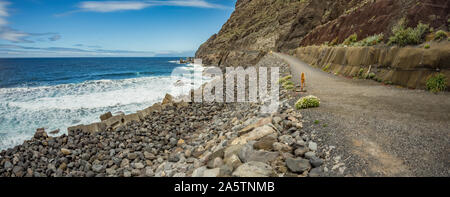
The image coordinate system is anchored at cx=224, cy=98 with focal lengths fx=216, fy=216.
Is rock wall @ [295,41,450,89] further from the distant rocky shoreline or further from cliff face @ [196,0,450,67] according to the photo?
the distant rocky shoreline

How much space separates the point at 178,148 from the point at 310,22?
51.7 metres

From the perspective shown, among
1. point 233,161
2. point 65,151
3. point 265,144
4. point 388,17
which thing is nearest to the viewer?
point 233,161

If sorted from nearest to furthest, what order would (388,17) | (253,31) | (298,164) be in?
(298,164)
(388,17)
(253,31)

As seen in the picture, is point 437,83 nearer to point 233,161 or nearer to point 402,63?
point 402,63

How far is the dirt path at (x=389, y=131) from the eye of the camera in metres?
3.85

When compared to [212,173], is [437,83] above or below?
above

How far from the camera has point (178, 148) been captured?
8.40 metres

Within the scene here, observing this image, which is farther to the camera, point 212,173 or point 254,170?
point 212,173

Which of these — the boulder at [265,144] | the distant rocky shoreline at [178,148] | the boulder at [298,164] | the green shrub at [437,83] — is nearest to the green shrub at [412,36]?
the green shrub at [437,83]

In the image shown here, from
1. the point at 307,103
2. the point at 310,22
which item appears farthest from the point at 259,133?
the point at 310,22

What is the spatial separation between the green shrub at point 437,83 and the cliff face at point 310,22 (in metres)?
4.48

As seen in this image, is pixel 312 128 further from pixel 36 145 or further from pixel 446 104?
pixel 36 145

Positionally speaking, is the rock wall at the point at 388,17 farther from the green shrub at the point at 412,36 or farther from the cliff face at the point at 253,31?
the cliff face at the point at 253,31
